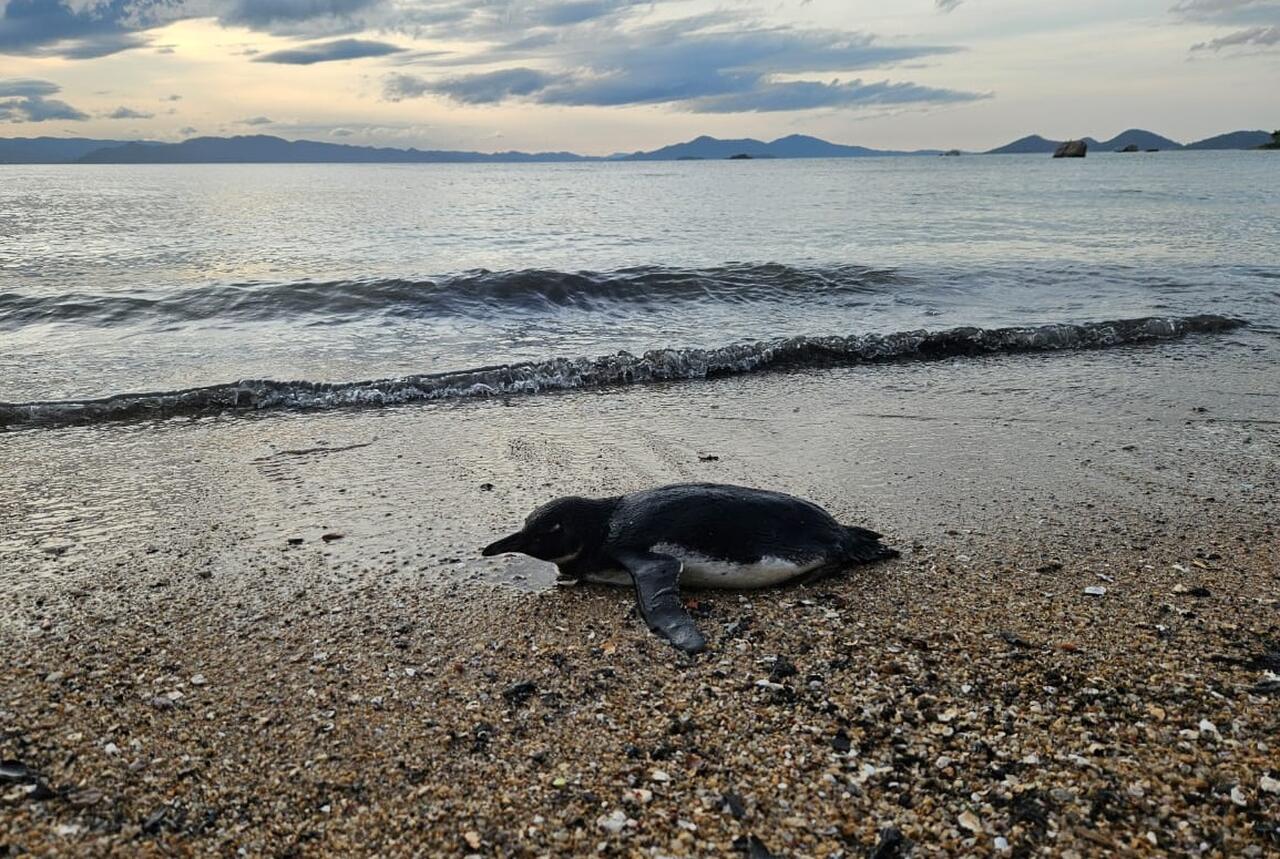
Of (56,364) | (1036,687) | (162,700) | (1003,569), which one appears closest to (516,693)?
(162,700)

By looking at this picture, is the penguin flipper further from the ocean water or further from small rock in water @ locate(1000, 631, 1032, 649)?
the ocean water

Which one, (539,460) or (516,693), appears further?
(539,460)

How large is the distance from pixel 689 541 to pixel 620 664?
0.93 m

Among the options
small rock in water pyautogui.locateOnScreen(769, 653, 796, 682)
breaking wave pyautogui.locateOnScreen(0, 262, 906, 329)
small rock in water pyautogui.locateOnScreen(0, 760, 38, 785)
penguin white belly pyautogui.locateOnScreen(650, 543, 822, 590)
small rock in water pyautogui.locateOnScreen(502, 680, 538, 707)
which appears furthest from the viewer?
breaking wave pyautogui.locateOnScreen(0, 262, 906, 329)

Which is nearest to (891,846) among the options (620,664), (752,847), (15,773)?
(752,847)

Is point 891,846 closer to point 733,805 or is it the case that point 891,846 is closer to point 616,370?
point 733,805

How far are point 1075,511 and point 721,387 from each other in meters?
4.60

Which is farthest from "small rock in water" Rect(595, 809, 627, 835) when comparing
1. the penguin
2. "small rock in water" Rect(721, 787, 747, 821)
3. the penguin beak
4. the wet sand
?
the penguin beak

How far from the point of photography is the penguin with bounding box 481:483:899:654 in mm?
4676

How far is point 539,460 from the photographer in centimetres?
716

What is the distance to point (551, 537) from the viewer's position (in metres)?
4.80

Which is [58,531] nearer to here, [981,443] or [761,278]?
[981,443]

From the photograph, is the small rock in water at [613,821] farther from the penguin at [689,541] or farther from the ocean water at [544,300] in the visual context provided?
the ocean water at [544,300]

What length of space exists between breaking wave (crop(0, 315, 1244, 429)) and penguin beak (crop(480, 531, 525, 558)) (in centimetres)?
487
